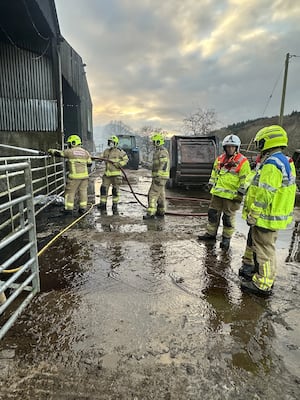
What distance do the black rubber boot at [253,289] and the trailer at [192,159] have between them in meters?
7.36

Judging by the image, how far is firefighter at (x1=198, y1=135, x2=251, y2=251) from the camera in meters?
4.35

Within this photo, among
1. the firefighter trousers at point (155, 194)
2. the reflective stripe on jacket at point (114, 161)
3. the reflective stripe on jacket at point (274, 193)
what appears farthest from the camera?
the reflective stripe on jacket at point (114, 161)

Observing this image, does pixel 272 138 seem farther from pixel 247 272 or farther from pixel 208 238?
pixel 208 238

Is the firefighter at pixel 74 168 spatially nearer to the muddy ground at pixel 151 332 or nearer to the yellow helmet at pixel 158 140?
the yellow helmet at pixel 158 140

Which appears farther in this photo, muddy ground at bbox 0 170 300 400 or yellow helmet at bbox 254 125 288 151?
yellow helmet at bbox 254 125 288 151

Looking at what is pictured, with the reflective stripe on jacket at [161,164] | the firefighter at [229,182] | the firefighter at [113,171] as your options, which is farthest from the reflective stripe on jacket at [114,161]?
the firefighter at [229,182]

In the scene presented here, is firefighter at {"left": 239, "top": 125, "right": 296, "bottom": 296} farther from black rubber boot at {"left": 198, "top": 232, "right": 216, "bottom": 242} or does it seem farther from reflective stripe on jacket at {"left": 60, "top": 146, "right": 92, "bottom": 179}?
reflective stripe on jacket at {"left": 60, "top": 146, "right": 92, "bottom": 179}

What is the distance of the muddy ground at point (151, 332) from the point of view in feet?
6.15

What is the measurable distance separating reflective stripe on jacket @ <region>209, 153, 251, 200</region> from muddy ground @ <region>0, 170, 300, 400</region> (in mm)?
971

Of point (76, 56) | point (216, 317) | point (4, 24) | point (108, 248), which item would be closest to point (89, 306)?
point (216, 317)

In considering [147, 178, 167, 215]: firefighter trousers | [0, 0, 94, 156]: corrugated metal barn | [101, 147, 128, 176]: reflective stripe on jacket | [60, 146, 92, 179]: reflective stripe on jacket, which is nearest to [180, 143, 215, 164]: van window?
[101, 147, 128, 176]: reflective stripe on jacket

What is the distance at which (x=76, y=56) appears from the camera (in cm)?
1386

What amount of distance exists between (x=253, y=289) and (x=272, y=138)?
168 centimetres

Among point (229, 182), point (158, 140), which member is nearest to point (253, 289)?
point (229, 182)
